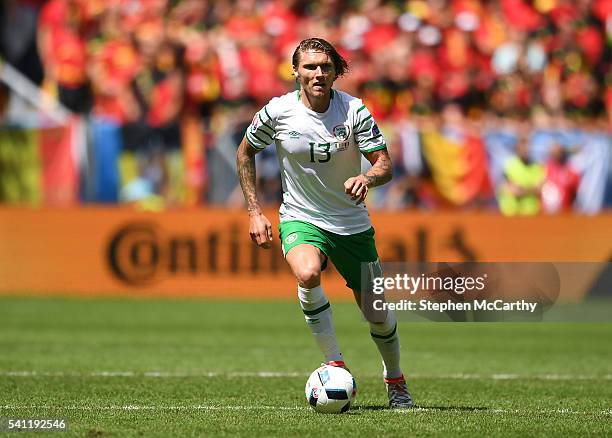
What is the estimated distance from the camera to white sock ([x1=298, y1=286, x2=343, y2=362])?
328 inches

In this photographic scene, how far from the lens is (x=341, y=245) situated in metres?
8.50

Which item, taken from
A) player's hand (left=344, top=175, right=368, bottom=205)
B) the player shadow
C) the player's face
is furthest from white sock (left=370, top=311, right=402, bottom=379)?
the player's face

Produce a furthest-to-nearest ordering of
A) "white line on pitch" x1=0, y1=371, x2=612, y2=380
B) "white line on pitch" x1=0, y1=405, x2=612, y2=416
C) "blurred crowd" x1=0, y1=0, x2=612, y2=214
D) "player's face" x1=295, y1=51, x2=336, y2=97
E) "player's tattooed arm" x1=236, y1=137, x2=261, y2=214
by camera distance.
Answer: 1. "blurred crowd" x1=0, y1=0, x2=612, y2=214
2. "white line on pitch" x1=0, y1=371, x2=612, y2=380
3. "player's tattooed arm" x1=236, y1=137, x2=261, y2=214
4. "white line on pitch" x1=0, y1=405, x2=612, y2=416
5. "player's face" x1=295, y1=51, x2=336, y2=97

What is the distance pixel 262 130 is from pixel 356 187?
97cm

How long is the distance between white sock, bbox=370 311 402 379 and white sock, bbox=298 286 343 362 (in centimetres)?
37

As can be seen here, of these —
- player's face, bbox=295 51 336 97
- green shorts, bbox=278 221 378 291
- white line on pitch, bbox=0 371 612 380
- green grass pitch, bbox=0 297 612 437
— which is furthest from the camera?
white line on pitch, bbox=0 371 612 380

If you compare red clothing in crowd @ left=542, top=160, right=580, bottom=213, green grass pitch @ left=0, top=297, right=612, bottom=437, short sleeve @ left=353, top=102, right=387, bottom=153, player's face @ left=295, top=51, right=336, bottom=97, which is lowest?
green grass pitch @ left=0, top=297, right=612, bottom=437

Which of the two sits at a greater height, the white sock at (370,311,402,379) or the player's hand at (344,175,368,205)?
the player's hand at (344,175,368,205)

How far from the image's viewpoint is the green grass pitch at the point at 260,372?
25.3ft

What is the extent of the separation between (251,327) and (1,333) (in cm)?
295

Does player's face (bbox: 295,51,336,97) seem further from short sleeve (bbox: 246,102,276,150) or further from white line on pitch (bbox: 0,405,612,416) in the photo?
white line on pitch (bbox: 0,405,612,416)

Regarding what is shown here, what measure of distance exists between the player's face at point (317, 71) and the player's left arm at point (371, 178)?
547mm

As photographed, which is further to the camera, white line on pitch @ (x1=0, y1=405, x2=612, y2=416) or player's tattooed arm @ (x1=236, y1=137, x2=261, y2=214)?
player's tattooed arm @ (x1=236, y1=137, x2=261, y2=214)

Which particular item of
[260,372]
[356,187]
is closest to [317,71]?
[356,187]
